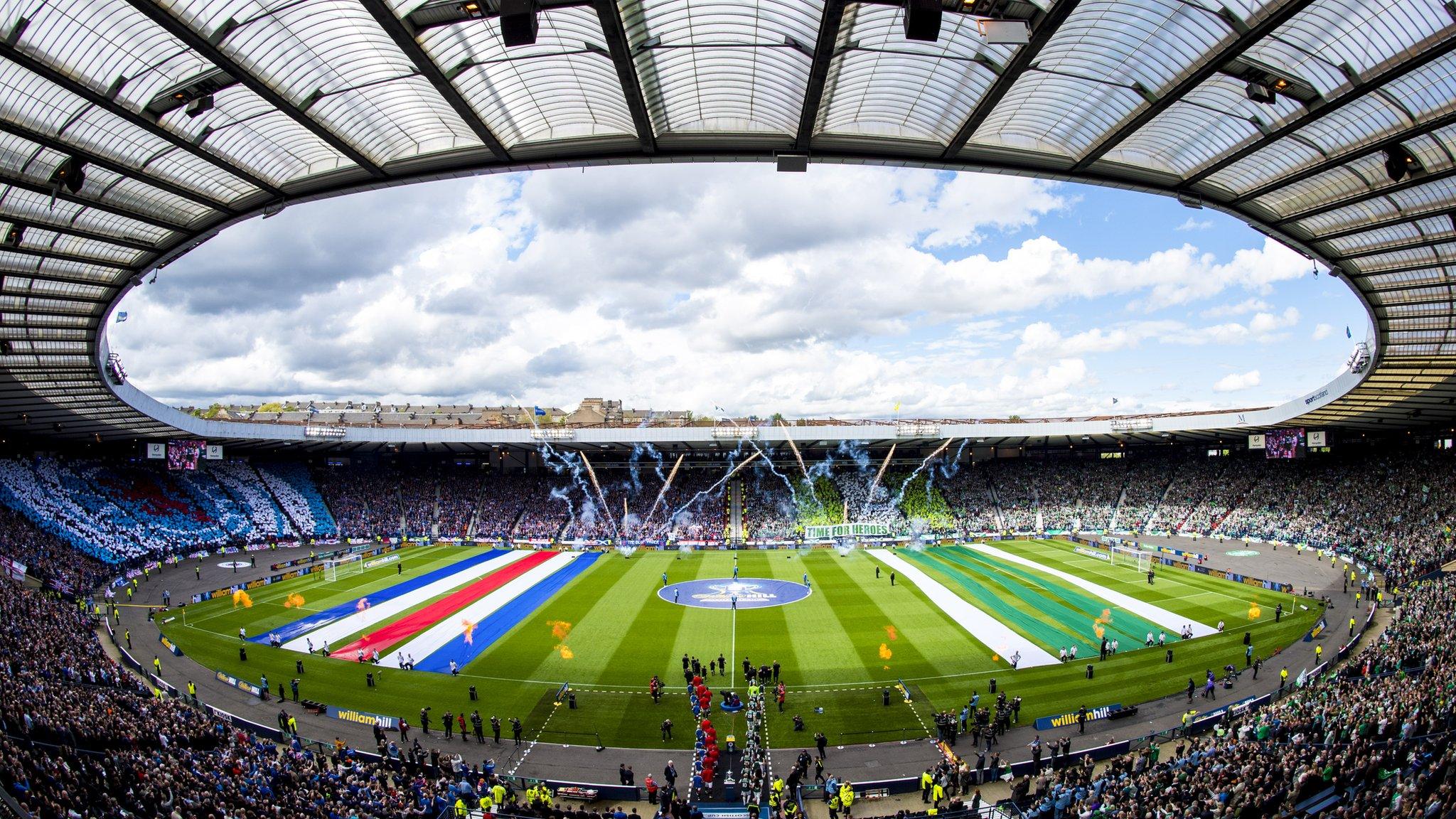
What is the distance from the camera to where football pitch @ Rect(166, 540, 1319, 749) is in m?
25.5

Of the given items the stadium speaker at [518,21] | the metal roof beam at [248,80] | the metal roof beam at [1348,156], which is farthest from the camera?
the metal roof beam at [1348,156]

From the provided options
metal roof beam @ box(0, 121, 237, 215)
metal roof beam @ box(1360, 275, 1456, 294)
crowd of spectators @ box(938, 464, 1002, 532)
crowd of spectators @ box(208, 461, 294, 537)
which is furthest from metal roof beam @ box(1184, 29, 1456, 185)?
crowd of spectators @ box(208, 461, 294, 537)

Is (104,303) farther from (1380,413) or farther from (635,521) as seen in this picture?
(1380,413)

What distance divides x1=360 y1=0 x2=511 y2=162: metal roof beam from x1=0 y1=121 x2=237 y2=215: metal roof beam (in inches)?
389

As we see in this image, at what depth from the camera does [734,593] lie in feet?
139

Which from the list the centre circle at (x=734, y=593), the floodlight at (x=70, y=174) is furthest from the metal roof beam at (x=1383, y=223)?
the floodlight at (x=70, y=174)

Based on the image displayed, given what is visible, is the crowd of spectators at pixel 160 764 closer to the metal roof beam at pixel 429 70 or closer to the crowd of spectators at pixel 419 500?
the metal roof beam at pixel 429 70

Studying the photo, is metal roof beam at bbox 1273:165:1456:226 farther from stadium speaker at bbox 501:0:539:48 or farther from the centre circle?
the centre circle

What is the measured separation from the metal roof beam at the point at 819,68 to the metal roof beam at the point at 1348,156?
13.4 metres

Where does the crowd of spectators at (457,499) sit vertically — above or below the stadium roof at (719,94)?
below

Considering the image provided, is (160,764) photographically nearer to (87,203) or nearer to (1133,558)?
(87,203)

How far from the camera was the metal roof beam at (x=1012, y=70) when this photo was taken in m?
10.7

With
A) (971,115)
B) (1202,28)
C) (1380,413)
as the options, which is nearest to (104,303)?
(971,115)

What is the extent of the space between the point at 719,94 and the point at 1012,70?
5293 mm
